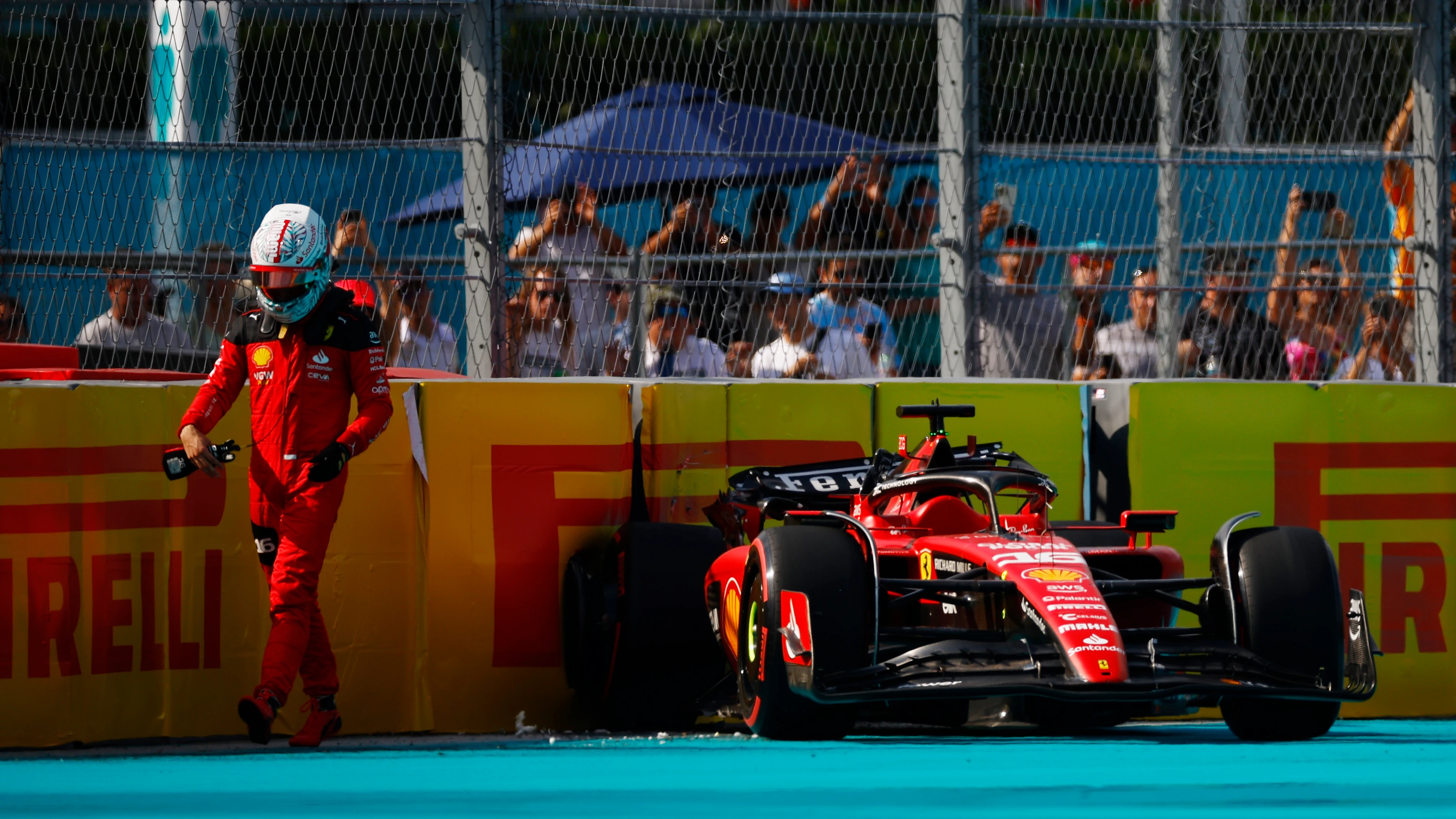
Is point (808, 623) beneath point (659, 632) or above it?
above

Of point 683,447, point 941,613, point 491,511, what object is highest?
point 683,447

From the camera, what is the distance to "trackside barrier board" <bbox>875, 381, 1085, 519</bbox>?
7242 mm

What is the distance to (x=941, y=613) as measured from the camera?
6258 mm

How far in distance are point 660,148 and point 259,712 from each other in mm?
2678

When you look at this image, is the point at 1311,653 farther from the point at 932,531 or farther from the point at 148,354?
the point at 148,354

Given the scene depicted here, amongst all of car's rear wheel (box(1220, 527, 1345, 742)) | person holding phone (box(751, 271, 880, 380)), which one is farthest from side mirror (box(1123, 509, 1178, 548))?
person holding phone (box(751, 271, 880, 380))

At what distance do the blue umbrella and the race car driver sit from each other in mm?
823

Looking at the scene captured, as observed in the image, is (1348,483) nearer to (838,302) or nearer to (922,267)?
(922,267)

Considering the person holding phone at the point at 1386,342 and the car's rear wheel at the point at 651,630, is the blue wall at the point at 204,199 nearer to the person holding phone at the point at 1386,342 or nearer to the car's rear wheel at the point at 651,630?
the car's rear wheel at the point at 651,630

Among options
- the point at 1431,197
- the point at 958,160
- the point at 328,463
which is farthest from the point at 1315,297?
the point at 328,463

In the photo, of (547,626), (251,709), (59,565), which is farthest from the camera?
(547,626)

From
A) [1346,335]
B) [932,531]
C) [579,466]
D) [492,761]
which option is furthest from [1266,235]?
[492,761]

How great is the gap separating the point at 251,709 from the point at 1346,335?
189 inches

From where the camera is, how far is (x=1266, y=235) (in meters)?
7.50
